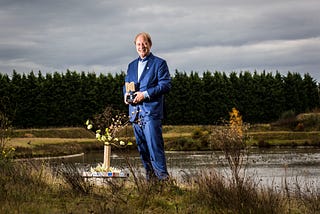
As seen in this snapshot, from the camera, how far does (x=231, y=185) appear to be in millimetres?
6551

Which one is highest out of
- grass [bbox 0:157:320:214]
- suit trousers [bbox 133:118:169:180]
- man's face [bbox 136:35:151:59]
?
man's face [bbox 136:35:151:59]

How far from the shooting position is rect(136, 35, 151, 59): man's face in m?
8.02

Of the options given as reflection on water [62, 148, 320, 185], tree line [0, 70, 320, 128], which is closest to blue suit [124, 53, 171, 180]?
reflection on water [62, 148, 320, 185]

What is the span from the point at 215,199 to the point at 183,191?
110cm

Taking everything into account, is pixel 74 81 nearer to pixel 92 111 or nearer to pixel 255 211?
pixel 92 111

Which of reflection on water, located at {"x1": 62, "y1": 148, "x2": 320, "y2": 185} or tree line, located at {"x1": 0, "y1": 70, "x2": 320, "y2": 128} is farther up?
tree line, located at {"x1": 0, "y1": 70, "x2": 320, "y2": 128}

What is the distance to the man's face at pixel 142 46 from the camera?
8023 mm

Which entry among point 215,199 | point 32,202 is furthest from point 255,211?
point 32,202

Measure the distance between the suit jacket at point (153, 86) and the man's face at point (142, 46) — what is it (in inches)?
4.2

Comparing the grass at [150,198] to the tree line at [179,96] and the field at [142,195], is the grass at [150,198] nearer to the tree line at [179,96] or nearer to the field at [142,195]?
the field at [142,195]

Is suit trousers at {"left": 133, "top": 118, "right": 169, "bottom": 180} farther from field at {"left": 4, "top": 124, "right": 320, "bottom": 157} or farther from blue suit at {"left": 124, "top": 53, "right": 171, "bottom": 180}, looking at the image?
field at {"left": 4, "top": 124, "right": 320, "bottom": 157}

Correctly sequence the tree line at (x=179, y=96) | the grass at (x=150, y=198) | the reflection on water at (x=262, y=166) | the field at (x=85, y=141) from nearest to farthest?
the grass at (x=150, y=198), the reflection on water at (x=262, y=166), the field at (x=85, y=141), the tree line at (x=179, y=96)

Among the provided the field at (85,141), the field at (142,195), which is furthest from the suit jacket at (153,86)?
the field at (85,141)

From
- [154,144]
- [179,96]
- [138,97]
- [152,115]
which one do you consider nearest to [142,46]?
[138,97]
